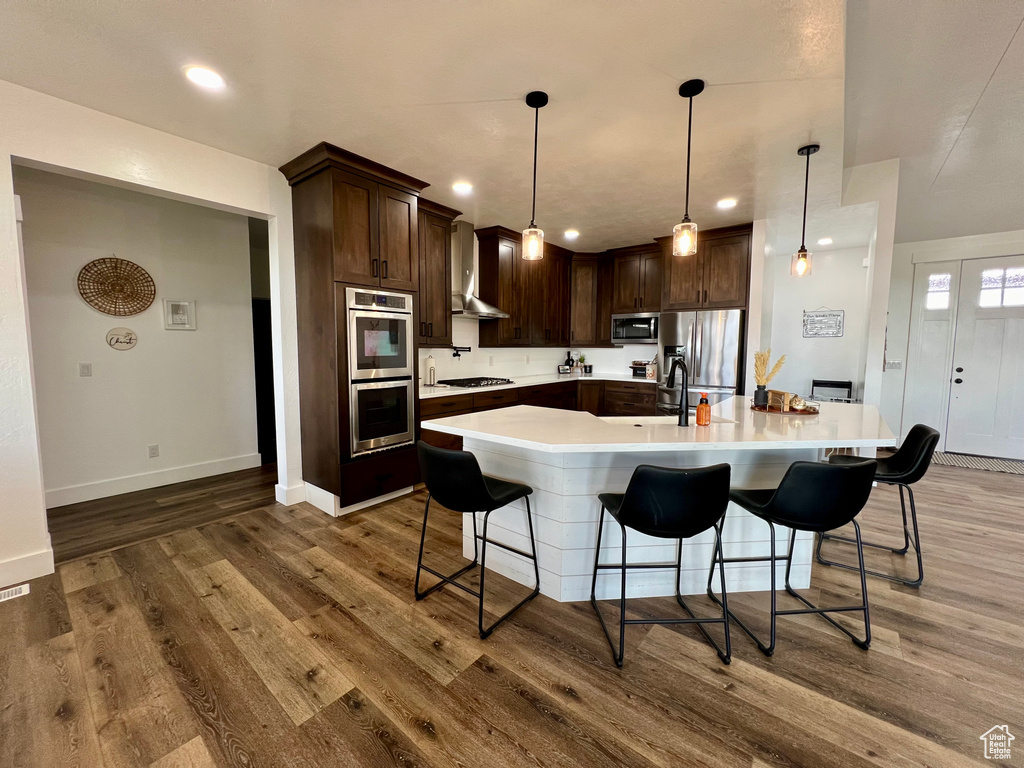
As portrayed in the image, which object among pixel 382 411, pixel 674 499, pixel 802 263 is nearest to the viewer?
pixel 674 499

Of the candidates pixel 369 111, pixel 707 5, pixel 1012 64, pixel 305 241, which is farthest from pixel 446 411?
pixel 1012 64

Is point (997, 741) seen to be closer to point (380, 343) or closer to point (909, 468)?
point (909, 468)

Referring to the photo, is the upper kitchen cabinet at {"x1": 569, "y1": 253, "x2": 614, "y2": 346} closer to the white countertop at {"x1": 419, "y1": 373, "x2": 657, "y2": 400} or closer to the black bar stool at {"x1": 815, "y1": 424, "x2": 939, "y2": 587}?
the white countertop at {"x1": 419, "y1": 373, "x2": 657, "y2": 400}

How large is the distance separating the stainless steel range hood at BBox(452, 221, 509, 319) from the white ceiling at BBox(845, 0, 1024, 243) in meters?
3.24

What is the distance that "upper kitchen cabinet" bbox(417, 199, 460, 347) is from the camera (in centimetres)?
402

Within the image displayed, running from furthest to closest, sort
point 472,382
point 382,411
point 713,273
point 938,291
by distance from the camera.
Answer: point 938,291
point 472,382
point 713,273
point 382,411

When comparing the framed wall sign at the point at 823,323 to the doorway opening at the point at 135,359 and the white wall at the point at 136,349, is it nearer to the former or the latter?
the doorway opening at the point at 135,359

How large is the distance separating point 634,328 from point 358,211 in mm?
3787

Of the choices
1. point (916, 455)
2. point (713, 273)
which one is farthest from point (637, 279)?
point (916, 455)

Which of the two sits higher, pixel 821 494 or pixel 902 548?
pixel 821 494

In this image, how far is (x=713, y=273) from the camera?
15.5 feet

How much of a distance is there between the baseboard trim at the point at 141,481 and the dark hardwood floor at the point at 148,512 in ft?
0.20

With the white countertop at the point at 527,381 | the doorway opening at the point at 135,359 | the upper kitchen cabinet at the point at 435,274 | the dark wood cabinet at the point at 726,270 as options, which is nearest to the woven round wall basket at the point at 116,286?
the doorway opening at the point at 135,359

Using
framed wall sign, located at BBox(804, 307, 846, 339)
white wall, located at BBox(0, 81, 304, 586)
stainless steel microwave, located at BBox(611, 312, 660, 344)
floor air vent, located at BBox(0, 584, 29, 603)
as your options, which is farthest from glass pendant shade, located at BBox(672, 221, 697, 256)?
framed wall sign, located at BBox(804, 307, 846, 339)
